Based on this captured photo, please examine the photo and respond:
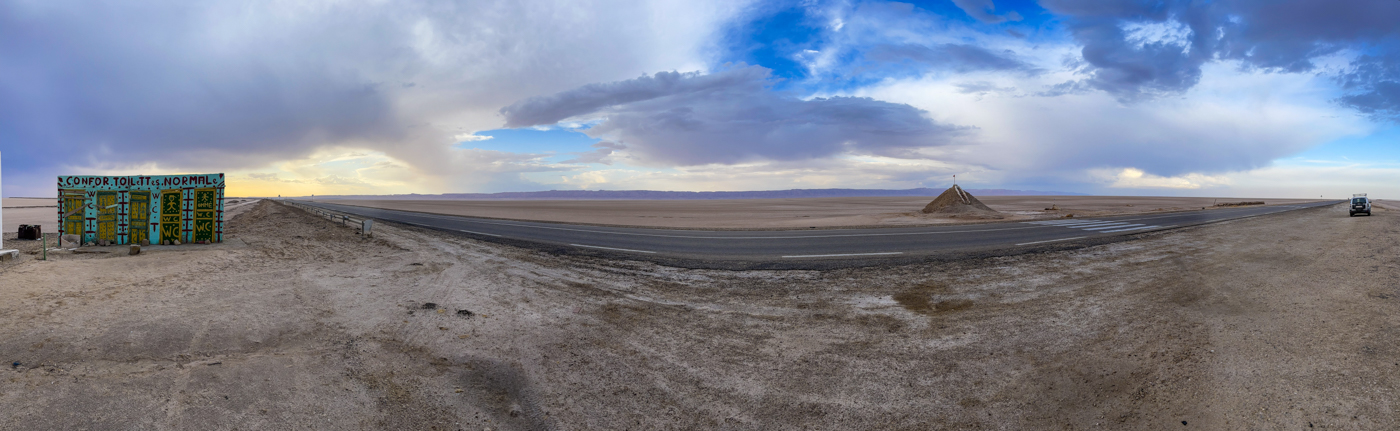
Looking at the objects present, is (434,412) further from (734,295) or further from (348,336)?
(734,295)

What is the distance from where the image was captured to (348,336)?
6262 mm

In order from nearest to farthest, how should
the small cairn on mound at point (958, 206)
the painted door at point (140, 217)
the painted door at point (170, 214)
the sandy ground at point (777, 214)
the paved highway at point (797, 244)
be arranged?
the paved highway at point (797, 244) → the painted door at point (140, 217) → the painted door at point (170, 214) → the sandy ground at point (777, 214) → the small cairn on mound at point (958, 206)

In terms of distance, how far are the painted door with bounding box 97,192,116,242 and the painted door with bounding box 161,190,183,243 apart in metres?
0.96

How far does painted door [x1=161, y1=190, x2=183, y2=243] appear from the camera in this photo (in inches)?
581

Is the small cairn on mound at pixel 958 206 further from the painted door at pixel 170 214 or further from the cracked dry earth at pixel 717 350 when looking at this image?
the painted door at pixel 170 214

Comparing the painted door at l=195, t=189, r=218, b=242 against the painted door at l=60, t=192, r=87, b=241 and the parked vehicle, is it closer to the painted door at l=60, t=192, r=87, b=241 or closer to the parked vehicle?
the painted door at l=60, t=192, r=87, b=241

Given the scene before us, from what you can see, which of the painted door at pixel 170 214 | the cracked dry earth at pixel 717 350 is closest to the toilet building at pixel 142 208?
the painted door at pixel 170 214

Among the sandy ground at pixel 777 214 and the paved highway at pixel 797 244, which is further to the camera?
the sandy ground at pixel 777 214

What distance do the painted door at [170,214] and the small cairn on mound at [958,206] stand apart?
32612mm

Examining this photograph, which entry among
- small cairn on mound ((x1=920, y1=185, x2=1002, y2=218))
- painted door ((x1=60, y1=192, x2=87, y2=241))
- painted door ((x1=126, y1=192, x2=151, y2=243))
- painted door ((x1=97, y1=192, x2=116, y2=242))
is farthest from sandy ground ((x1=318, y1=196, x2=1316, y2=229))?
painted door ((x1=60, y1=192, x2=87, y2=241))

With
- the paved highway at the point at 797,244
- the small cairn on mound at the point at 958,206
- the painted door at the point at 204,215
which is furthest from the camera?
the small cairn on mound at the point at 958,206

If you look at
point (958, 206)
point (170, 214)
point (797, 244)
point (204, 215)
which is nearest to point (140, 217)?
point (170, 214)

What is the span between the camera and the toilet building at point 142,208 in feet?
46.6

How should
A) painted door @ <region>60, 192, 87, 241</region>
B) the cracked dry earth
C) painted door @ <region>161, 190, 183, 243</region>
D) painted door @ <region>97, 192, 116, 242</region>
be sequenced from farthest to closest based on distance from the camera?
1. painted door @ <region>161, 190, 183, 243</region>
2. painted door @ <region>60, 192, 87, 241</region>
3. painted door @ <region>97, 192, 116, 242</region>
4. the cracked dry earth
